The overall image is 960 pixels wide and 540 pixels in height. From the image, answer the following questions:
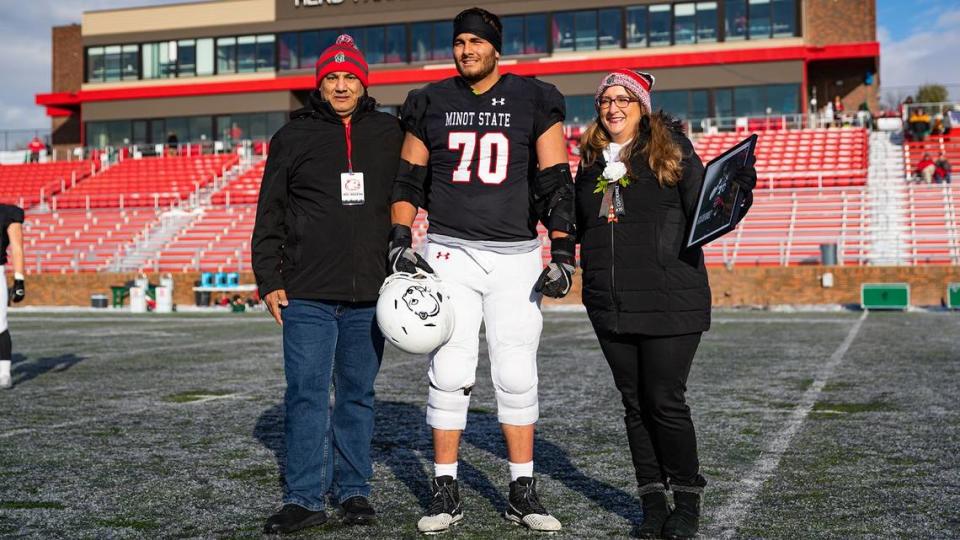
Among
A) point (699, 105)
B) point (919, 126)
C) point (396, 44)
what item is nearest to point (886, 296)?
point (919, 126)

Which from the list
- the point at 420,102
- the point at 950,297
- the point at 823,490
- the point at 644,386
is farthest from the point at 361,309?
the point at 950,297

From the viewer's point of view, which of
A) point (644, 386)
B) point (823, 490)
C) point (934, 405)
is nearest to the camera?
point (644, 386)

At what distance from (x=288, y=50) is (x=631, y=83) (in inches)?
1540

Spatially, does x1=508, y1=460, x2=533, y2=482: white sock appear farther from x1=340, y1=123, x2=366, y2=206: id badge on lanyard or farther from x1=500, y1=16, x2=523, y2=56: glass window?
x1=500, y1=16, x2=523, y2=56: glass window

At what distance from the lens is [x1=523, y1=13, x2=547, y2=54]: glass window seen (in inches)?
1490

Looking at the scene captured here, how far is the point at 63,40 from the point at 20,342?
38.7 m

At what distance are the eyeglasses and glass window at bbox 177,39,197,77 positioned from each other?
1640 inches

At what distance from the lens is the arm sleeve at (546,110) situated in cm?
405

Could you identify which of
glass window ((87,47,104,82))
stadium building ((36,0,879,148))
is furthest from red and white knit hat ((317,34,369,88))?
glass window ((87,47,104,82))

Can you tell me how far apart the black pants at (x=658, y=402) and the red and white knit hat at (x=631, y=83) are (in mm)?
1017

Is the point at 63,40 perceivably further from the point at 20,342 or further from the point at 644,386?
the point at 644,386

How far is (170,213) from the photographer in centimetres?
3394

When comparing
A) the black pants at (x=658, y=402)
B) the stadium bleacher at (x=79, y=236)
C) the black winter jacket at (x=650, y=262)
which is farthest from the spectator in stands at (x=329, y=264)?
the stadium bleacher at (x=79, y=236)

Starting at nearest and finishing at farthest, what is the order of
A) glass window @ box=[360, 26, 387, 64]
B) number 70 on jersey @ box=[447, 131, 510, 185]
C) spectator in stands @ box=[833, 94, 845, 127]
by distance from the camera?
number 70 on jersey @ box=[447, 131, 510, 185]
spectator in stands @ box=[833, 94, 845, 127]
glass window @ box=[360, 26, 387, 64]
